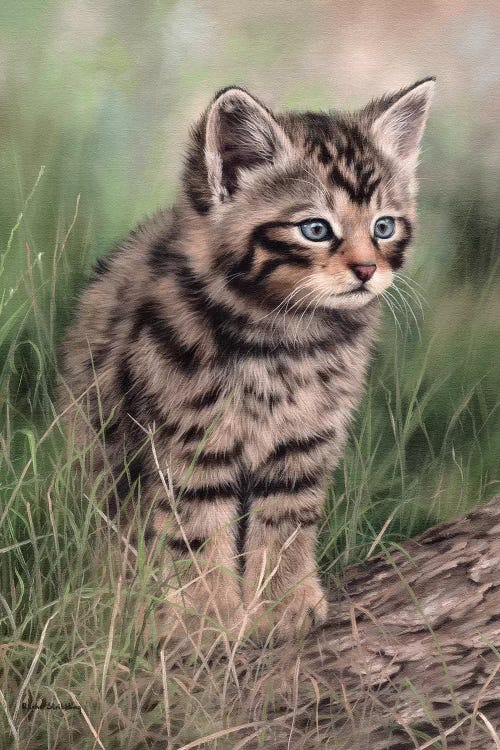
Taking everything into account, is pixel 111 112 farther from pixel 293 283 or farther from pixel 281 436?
pixel 281 436

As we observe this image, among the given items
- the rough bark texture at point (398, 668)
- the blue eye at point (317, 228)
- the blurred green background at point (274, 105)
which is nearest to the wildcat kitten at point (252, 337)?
the blue eye at point (317, 228)

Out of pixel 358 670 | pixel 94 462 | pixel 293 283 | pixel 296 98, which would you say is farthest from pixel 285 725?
pixel 296 98

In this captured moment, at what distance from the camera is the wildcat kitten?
245cm

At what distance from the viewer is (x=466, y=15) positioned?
3043mm

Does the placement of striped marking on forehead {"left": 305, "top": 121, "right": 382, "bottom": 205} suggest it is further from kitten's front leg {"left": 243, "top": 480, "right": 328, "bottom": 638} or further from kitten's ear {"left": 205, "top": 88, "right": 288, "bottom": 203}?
kitten's front leg {"left": 243, "top": 480, "right": 328, "bottom": 638}

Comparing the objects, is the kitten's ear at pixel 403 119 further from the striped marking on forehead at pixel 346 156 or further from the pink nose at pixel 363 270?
the pink nose at pixel 363 270

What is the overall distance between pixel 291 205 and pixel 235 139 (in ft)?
0.73

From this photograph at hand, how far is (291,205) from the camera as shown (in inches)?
97.6

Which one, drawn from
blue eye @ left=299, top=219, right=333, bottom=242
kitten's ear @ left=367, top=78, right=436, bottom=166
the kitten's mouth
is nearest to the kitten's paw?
the kitten's mouth

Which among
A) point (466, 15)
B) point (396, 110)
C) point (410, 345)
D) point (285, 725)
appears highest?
point (466, 15)

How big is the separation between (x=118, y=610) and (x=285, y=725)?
18.1 inches

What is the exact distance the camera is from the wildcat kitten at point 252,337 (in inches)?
96.4

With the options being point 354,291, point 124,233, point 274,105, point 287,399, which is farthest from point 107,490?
point 274,105

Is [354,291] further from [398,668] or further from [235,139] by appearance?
[398,668]
